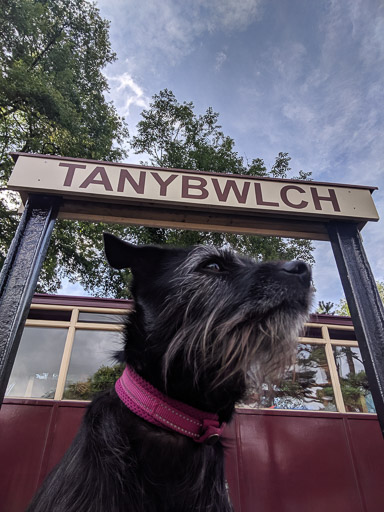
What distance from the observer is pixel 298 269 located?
1570mm

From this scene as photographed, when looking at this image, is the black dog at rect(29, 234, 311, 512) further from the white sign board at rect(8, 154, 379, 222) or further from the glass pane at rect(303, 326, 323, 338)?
the glass pane at rect(303, 326, 323, 338)

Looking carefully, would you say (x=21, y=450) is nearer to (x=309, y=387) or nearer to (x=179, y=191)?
(x=179, y=191)

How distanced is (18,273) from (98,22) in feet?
55.4

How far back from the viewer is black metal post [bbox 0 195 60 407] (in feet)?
5.96

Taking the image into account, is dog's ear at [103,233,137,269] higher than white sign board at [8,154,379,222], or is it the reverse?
white sign board at [8,154,379,222]

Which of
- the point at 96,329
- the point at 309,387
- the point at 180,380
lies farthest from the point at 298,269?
the point at 309,387

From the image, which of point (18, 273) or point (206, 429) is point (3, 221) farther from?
point (206, 429)

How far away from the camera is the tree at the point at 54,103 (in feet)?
35.7

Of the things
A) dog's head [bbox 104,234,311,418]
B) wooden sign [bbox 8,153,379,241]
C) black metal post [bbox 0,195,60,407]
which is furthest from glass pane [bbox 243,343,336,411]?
black metal post [bbox 0,195,60,407]

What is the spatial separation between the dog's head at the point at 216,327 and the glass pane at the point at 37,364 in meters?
3.61

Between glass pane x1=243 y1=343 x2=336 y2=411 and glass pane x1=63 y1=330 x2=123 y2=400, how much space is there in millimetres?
2611

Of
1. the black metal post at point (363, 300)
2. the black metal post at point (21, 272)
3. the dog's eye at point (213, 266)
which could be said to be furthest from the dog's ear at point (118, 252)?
the black metal post at point (363, 300)

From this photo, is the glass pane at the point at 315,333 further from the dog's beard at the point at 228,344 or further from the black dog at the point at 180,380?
the dog's beard at the point at 228,344

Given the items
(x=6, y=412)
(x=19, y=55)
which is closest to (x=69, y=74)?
(x=19, y=55)
